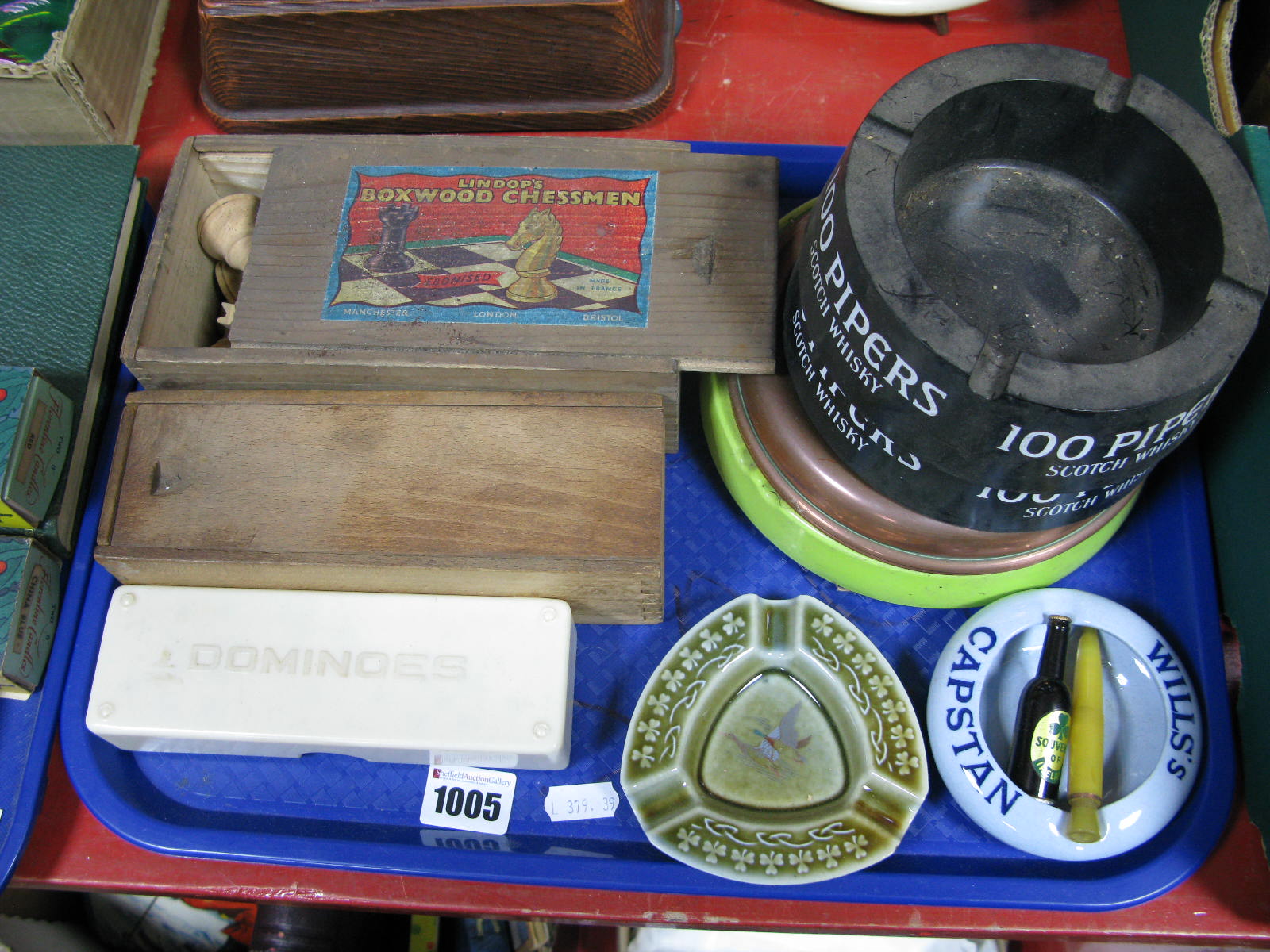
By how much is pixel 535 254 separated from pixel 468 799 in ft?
1.77

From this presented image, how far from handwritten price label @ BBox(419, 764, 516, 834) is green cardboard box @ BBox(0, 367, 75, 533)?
18.4 inches

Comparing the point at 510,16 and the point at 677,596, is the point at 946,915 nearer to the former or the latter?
the point at 677,596

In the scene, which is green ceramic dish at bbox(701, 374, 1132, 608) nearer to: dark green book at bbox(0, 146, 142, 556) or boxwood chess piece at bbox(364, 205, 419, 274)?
boxwood chess piece at bbox(364, 205, 419, 274)

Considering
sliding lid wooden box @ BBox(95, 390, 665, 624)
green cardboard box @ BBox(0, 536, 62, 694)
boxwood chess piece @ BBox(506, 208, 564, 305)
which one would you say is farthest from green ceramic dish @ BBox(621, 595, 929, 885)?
green cardboard box @ BBox(0, 536, 62, 694)

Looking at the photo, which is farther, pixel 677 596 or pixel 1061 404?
pixel 677 596

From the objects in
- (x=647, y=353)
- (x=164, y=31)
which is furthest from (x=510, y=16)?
(x=164, y=31)

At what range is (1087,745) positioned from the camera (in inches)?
35.2

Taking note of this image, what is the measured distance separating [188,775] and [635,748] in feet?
1.47

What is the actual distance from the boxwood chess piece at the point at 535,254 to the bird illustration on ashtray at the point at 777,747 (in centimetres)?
48

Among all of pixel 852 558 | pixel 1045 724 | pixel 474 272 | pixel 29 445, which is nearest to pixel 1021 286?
pixel 852 558

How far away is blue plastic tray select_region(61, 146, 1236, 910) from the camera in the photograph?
877 millimetres

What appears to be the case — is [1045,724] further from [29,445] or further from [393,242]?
[29,445]

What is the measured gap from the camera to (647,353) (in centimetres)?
91

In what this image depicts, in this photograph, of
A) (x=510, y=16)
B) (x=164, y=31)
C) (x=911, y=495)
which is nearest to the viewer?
(x=911, y=495)
